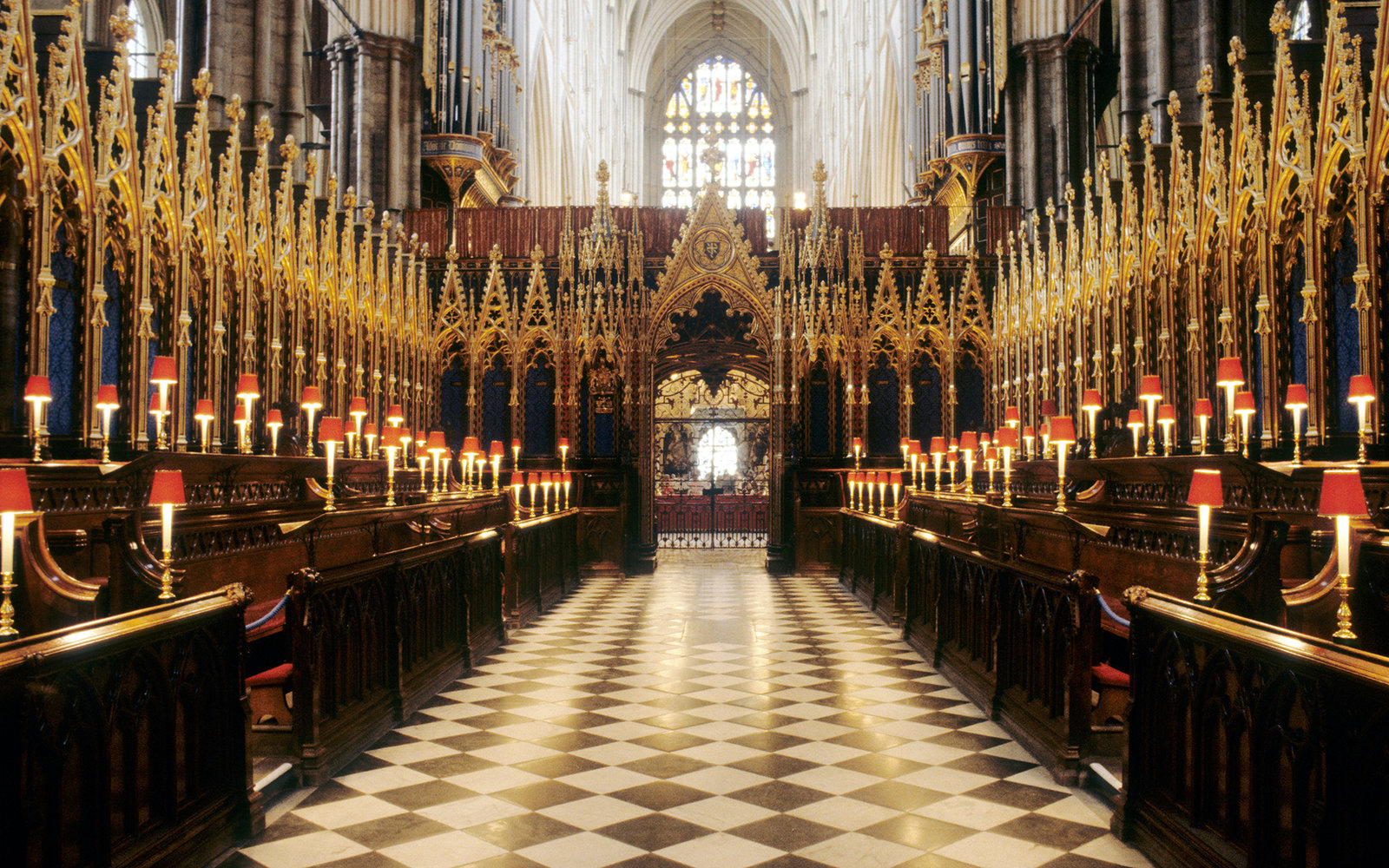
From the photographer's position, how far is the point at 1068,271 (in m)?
12.7

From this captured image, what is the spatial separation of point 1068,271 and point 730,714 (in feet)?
29.5

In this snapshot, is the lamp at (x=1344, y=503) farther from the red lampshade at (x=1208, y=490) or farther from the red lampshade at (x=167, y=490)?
the red lampshade at (x=167, y=490)

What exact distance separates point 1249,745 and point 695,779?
7.94ft

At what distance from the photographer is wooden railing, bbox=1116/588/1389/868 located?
2449 millimetres

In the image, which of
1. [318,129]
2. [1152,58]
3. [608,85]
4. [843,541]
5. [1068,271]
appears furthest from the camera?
[608,85]

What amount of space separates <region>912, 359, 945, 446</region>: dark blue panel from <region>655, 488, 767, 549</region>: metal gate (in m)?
6.03

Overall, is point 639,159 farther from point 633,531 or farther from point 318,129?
point 633,531

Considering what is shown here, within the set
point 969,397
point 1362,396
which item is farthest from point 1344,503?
point 969,397

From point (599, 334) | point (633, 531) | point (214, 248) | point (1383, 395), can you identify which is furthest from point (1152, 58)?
point (214, 248)

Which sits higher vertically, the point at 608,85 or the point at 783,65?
the point at 783,65

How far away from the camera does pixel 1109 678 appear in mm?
4766

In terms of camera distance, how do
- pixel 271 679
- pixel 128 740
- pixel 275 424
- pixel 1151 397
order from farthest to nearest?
pixel 275 424 → pixel 1151 397 → pixel 271 679 → pixel 128 740

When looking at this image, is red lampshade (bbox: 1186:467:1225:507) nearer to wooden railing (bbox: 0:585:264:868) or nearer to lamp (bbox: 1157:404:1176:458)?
wooden railing (bbox: 0:585:264:868)

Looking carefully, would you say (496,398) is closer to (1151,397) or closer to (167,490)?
(1151,397)
